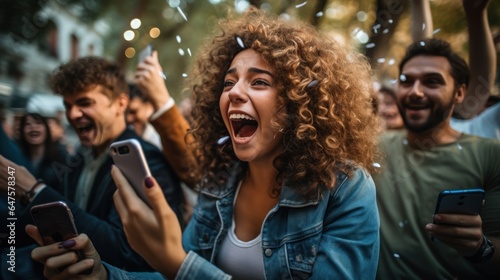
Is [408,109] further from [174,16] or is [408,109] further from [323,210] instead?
[174,16]

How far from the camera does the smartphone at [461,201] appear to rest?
157 centimetres

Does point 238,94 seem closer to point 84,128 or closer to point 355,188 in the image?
point 355,188

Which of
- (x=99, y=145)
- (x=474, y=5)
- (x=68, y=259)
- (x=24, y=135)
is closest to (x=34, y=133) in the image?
(x=24, y=135)

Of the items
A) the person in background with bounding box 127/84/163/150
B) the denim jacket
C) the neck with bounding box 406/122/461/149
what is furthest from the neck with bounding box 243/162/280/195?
the person in background with bounding box 127/84/163/150

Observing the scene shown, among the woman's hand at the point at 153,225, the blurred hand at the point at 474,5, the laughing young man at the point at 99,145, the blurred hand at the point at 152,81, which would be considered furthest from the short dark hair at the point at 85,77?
the blurred hand at the point at 474,5

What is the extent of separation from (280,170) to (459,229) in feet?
2.49

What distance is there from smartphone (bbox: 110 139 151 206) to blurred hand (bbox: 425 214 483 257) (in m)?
1.17

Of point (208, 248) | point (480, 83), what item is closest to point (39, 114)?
point (208, 248)

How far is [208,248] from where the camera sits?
1.73 m

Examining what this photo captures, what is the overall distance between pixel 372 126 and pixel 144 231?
3.89ft

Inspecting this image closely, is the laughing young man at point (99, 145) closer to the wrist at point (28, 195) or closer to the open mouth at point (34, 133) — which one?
the wrist at point (28, 195)

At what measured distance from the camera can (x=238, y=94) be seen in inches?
63.9

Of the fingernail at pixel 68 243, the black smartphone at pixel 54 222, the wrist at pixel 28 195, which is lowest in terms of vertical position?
the fingernail at pixel 68 243

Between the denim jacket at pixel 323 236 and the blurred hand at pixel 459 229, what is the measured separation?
30cm
